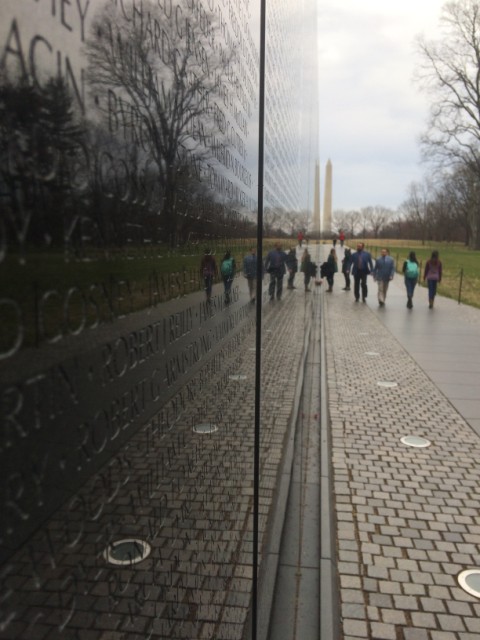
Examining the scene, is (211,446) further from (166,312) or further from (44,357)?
(44,357)

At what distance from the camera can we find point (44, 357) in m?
0.63

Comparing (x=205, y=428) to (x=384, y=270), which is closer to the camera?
(x=205, y=428)

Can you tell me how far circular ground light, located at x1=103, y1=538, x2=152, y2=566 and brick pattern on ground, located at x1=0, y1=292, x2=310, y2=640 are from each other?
12mm

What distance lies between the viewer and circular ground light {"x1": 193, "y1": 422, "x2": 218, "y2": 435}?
1.44 metres

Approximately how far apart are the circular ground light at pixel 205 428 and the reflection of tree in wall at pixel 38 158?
0.86 metres

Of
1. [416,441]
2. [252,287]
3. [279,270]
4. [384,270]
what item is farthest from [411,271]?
[252,287]

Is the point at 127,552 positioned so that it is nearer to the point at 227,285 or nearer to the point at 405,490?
the point at 227,285

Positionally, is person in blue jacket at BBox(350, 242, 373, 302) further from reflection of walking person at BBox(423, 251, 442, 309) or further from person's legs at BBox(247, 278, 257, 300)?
person's legs at BBox(247, 278, 257, 300)

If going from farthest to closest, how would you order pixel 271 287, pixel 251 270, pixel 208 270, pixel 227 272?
pixel 271 287 < pixel 251 270 < pixel 227 272 < pixel 208 270

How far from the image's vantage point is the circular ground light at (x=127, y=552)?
2.80 feet

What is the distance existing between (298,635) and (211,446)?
1.55m

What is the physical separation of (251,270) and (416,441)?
3984mm

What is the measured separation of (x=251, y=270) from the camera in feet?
7.53

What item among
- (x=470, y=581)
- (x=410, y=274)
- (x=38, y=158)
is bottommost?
(x=470, y=581)
